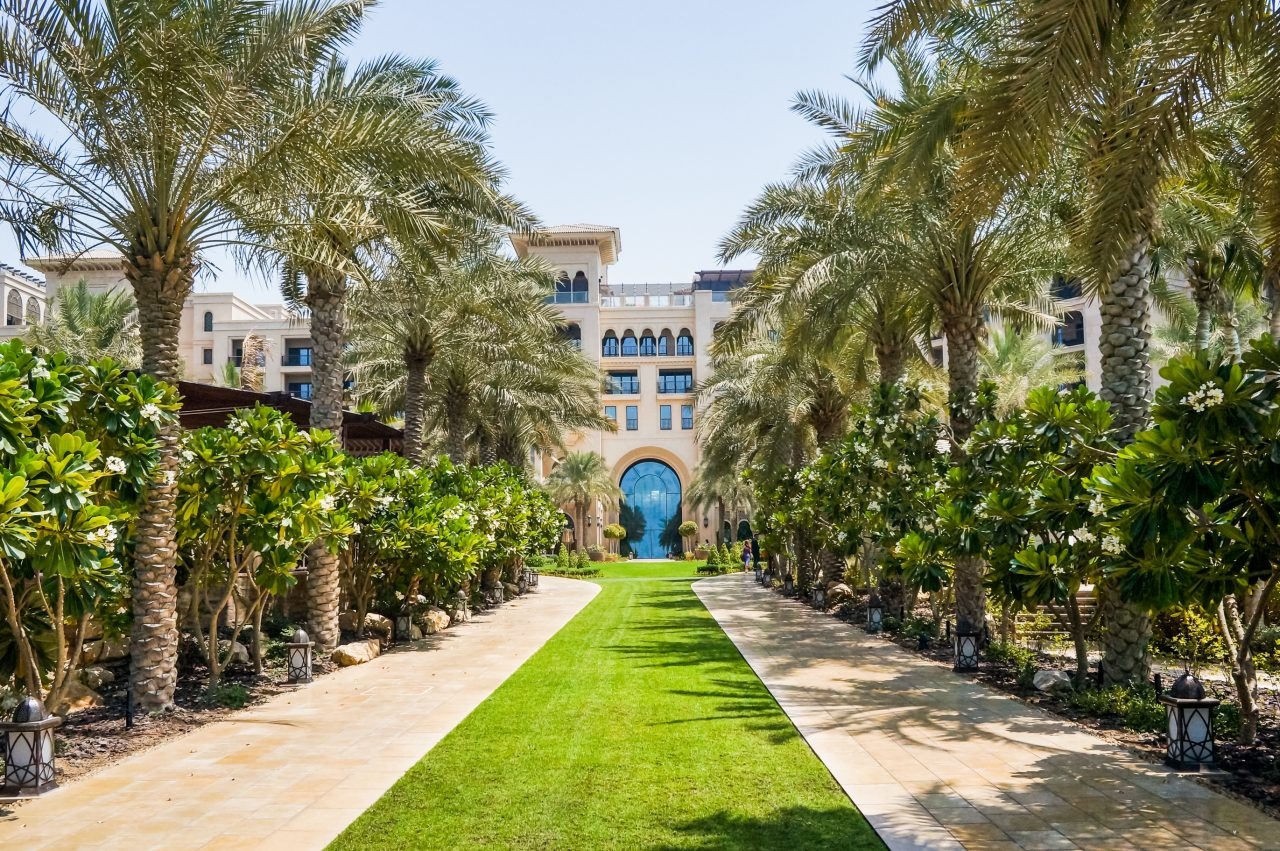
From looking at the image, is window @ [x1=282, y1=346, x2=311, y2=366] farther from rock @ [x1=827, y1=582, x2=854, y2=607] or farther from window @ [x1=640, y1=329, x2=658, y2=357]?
rock @ [x1=827, y1=582, x2=854, y2=607]

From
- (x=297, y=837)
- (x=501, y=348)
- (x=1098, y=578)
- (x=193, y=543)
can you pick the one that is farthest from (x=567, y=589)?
(x=297, y=837)

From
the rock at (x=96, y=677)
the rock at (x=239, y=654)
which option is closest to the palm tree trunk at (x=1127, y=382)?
the rock at (x=239, y=654)

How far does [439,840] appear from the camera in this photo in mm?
6203

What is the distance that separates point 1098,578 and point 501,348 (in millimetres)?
15795

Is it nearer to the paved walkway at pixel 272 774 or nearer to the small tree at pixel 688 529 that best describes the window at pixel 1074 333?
the small tree at pixel 688 529

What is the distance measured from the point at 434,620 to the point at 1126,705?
1290 centimetres

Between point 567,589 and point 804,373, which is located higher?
point 804,373

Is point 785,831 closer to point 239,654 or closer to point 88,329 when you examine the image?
point 239,654

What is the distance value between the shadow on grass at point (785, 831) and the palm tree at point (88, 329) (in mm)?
28708

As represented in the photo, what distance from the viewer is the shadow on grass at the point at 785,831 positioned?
19.5 ft

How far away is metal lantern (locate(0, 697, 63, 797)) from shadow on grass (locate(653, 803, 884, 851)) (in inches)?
182

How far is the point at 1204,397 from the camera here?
6.20m

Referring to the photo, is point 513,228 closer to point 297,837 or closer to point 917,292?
point 917,292

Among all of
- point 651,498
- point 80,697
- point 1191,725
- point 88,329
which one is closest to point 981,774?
point 1191,725
